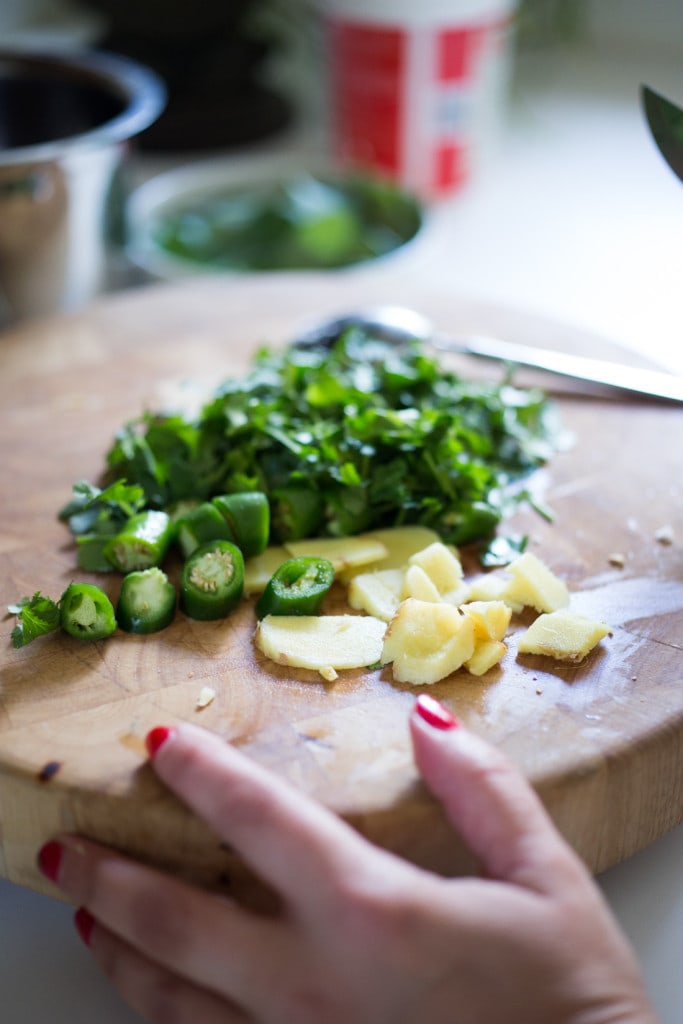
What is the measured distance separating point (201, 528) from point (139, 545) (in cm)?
9

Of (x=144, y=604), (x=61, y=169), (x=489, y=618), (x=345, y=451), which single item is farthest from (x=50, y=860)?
(x=61, y=169)

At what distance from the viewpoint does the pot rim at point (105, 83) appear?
2.15 metres

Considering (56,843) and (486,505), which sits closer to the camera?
(56,843)

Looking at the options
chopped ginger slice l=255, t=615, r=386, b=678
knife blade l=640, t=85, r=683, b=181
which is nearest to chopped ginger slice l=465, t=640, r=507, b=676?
chopped ginger slice l=255, t=615, r=386, b=678

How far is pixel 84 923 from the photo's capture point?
1.09 meters

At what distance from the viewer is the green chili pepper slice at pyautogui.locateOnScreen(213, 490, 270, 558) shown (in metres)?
1.47

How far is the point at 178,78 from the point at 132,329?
1.33m

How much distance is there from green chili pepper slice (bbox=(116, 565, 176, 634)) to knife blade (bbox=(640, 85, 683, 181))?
874 mm

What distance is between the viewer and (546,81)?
378 cm

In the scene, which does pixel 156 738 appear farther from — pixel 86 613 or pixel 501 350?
pixel 501 350

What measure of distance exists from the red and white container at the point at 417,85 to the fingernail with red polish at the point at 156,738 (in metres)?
2.06

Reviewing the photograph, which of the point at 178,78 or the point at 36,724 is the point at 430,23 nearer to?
the point at 178,78

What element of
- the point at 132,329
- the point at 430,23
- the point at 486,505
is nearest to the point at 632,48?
the point at 430,23

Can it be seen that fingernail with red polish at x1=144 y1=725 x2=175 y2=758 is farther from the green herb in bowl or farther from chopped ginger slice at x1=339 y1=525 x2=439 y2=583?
the green herb in bowl
